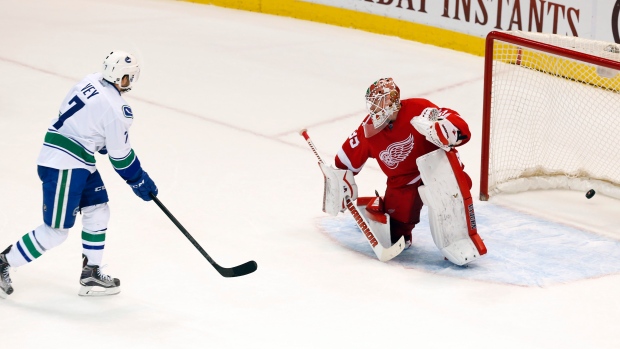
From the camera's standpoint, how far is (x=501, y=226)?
15.8 ft

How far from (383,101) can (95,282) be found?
4.40 ft

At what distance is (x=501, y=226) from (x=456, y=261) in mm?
624

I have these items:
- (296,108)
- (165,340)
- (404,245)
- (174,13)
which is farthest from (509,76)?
(174,13)

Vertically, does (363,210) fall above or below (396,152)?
below

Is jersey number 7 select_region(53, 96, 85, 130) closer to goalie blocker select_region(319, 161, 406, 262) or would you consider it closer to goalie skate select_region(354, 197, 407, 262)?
goalie blocker select_region(319, 161, 406, 262)

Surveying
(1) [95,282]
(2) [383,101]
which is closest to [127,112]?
(1) [95,282]

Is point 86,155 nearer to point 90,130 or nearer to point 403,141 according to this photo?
point 90,130

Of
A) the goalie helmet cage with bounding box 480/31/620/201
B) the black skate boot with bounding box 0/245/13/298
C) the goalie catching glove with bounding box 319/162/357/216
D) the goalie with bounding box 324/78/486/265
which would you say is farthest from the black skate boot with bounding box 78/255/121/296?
the goalie helmet cage with bounding box 480/31/620/201

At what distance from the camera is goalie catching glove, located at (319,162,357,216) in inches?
177

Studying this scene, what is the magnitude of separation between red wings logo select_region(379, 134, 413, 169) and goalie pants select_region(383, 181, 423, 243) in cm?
13

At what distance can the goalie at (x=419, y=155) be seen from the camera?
13.7ft

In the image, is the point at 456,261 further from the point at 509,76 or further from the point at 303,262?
the point at 509,76

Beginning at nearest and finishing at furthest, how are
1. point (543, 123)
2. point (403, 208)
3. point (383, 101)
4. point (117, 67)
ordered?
point (117, 67), point (383, 101), point (403, 208), point (543, 123)

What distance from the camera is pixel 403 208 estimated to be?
4434 millimetres
